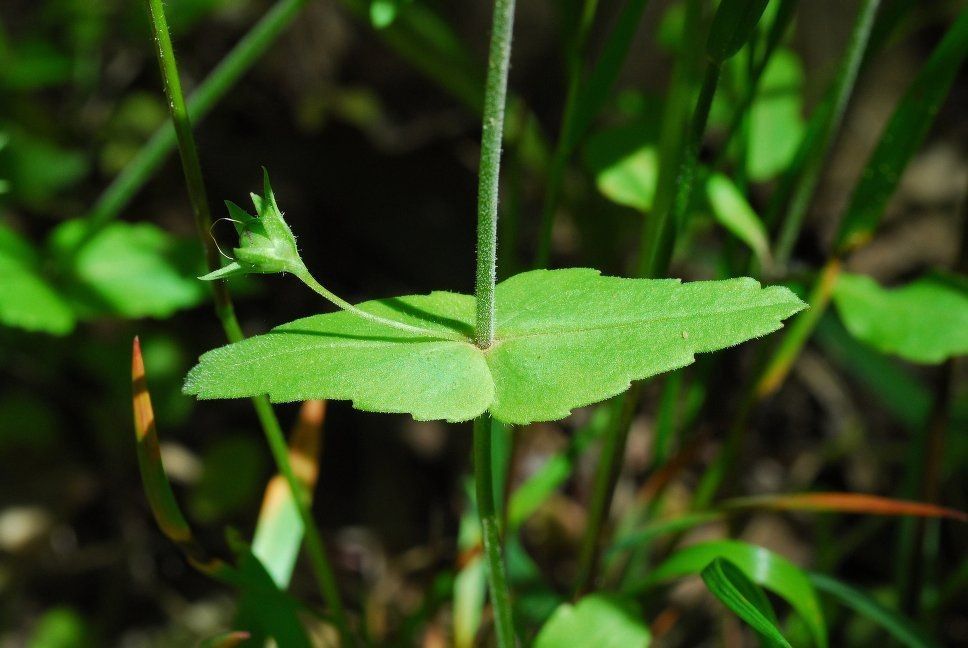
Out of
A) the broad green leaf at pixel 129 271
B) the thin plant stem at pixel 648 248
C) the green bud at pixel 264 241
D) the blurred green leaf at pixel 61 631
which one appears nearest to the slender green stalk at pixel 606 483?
the thin plant stem at pixel 648 248

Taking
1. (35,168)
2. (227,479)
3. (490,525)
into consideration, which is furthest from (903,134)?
(35,168)

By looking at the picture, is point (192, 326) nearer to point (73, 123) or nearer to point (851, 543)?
point (73, 123)

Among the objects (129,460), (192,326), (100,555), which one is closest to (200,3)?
(192,326)

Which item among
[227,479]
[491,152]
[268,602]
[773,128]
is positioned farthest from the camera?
[227,479]

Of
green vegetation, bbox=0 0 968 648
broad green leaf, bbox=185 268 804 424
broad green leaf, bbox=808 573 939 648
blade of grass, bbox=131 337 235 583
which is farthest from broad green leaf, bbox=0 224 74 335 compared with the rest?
broad green leaf, bbox=808 573 939 648

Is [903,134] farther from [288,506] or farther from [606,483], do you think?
[288,506]
